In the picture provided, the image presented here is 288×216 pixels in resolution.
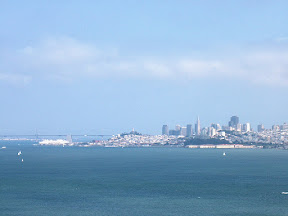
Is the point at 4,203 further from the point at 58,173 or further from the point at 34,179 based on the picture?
the point at 58,173

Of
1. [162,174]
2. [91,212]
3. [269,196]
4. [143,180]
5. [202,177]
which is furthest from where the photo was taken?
[162,174]

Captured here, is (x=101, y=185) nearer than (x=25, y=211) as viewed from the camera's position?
No

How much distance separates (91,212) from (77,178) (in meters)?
23.7

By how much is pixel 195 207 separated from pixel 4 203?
16.4 m

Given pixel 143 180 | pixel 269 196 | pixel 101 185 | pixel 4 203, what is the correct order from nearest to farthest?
pixel 4 203 → pixel 269 196 → pixel 101 185 → pixel 143 180

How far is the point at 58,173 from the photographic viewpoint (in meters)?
67.6

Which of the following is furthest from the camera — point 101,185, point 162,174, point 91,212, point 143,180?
point 162,174

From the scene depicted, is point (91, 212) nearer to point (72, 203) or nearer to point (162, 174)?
point (72, 203)

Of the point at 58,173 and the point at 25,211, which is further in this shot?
the point at 58,173

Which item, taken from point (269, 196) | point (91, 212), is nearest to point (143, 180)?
point (269, 196)

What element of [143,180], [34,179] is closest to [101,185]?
[143,180]

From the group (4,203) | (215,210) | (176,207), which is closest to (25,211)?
(4,203)

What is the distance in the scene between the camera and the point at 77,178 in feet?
200

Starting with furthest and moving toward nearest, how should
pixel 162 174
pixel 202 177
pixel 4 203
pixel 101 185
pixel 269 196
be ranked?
pixel 162 174 → pixel 202 177 → pixel 101 185 → pixel 269 196 → pixel 4 203
